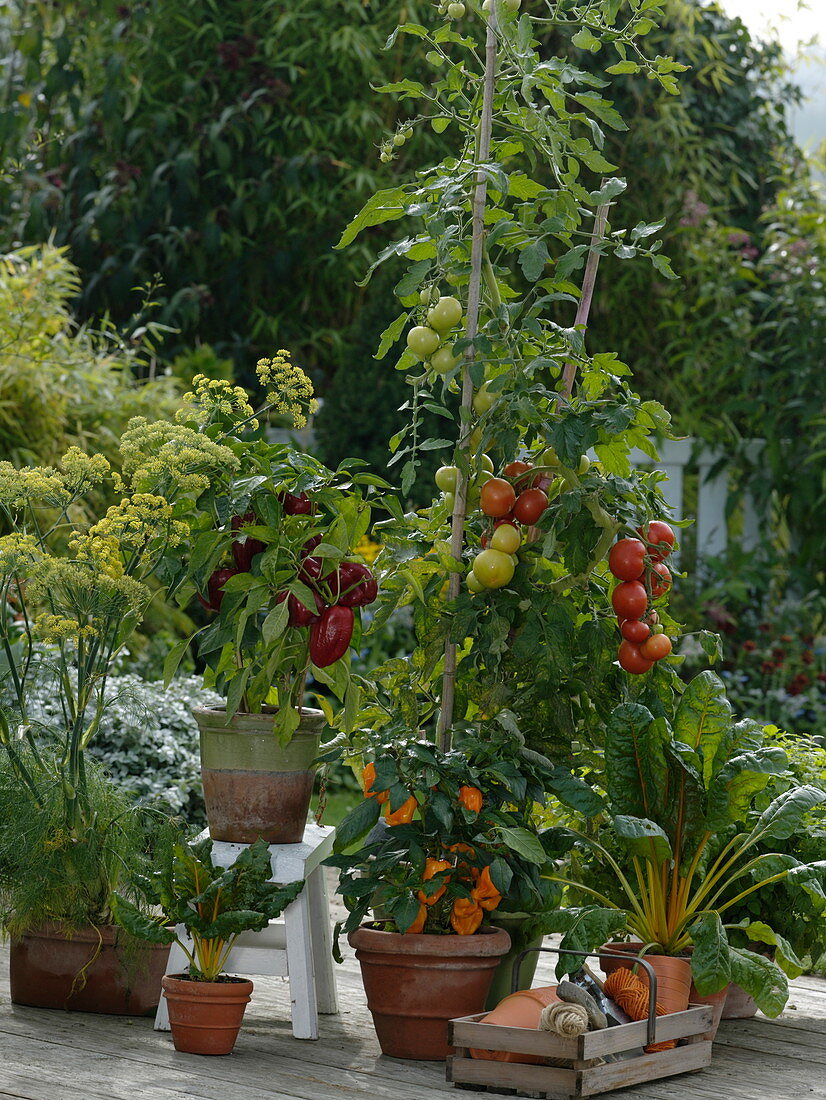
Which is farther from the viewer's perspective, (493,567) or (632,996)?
(493,567)

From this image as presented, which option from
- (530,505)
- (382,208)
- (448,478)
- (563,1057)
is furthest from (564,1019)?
(382,208)

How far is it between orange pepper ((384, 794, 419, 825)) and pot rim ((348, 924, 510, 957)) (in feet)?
0.59

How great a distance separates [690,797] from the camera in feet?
8.39

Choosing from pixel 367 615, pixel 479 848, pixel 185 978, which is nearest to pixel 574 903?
pixel 479 848

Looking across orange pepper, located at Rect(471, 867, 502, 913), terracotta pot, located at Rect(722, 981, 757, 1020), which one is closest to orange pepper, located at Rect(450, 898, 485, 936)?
orange pepper, located at Rect(471, 867, 502, 913)

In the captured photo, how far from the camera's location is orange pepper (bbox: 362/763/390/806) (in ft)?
7.86

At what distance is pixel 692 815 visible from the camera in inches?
101

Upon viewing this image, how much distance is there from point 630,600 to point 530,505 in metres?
0.25

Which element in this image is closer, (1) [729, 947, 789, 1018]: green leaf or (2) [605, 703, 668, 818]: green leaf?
(1) [729, 947, 789, 1018]: green leaf

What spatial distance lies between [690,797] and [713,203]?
16.8 ft

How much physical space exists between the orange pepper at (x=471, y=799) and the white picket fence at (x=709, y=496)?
4244mm

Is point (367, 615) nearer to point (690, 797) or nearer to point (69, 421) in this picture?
point (69, 421)

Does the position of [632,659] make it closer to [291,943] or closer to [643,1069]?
[643,1069]

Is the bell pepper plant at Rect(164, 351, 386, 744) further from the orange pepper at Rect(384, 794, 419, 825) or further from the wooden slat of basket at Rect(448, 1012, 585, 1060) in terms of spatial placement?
the wooden slat of basket at Rect(448, 1012, 585, 1060)
